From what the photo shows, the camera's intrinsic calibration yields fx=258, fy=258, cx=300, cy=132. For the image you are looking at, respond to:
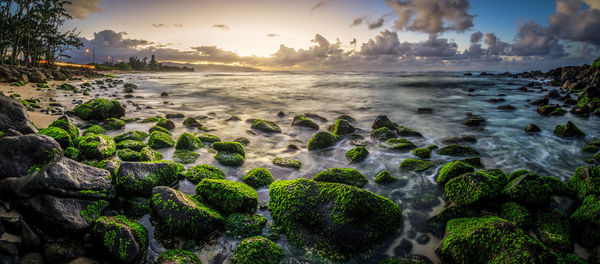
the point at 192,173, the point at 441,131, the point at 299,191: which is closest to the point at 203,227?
the point at 299,191

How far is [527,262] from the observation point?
103 inches

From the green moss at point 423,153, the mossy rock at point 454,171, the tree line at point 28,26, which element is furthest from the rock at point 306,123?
the tree line at point 28,26

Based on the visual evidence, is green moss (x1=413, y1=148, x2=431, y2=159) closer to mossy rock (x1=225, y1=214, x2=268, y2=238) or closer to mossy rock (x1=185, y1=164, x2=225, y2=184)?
mossy rock (x1=225, y1=214, x2=268, y2=238)

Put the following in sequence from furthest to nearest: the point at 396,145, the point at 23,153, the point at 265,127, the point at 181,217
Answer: the point at 265,127 → the point at 396,145 → the point at 23,153 → the point at 181,217

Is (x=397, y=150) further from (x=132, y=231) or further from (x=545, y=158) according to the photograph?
(x=132, y=231)

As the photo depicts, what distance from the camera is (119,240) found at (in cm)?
274

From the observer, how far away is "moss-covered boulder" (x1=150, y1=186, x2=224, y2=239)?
10.5 feet

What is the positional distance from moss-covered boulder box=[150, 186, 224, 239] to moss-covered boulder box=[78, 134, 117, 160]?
2409 millimetres

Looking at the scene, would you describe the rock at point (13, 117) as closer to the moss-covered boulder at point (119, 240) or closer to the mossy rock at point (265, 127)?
the moss-covered boulder at point (119, 240)

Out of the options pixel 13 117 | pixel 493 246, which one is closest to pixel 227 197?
pixel 493 246

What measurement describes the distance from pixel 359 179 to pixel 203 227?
9.87 ft

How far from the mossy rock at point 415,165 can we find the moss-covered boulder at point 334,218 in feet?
7.57

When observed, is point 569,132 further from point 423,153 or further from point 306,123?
point 306,123

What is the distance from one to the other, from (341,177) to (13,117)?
6725mm
